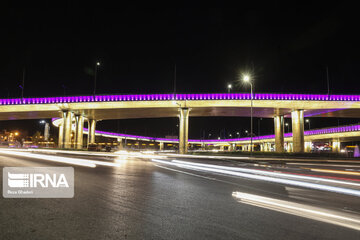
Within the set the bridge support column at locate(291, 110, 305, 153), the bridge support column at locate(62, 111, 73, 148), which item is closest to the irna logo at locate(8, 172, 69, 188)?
the bridge support column at locate(291, 110, 305, 153)

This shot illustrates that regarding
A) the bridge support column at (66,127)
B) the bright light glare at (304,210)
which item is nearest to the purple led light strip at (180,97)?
the bridge support column at (66,127)

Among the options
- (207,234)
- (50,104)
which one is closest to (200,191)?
(207,234)

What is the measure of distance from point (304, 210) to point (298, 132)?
52301mm

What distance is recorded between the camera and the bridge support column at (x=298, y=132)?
50.6 meters

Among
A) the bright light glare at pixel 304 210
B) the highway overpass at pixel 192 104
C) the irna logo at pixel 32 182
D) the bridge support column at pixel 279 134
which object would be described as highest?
the highway overpass at pixel 192 104

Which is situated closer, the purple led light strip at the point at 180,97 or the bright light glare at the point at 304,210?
the bright light glare at the point at 304,210

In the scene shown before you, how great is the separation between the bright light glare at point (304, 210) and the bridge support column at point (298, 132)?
50.8 m

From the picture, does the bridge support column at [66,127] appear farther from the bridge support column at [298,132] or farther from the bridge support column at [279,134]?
the bridge support column at [298,132]

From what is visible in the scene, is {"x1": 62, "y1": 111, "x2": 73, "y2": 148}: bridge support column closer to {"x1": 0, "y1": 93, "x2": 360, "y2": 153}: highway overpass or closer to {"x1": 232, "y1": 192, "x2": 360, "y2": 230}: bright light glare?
{"x1": 0, "y1": 93, "x2": 360, "y2": 153}: highway overpass

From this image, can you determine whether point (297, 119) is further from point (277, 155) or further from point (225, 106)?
point (277, 155)

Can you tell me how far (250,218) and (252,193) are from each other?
2.63 m

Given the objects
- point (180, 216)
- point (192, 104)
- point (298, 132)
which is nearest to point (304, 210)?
point (180, 216)

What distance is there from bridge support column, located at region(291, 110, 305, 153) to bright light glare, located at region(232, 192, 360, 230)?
5077 centimetres

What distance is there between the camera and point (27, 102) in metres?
52.3
